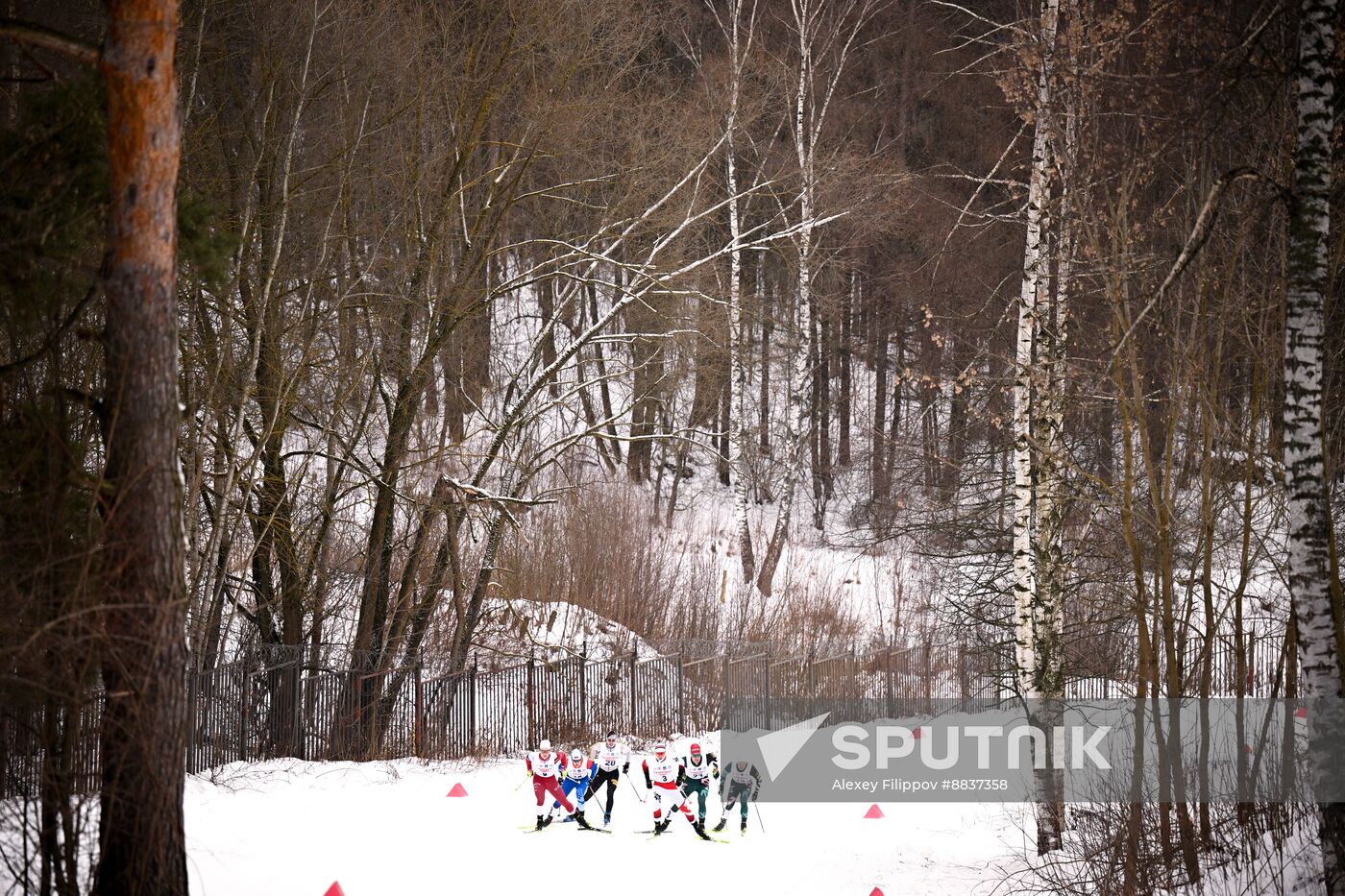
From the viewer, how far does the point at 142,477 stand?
5.93 meters

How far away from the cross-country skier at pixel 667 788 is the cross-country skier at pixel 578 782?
0.65m

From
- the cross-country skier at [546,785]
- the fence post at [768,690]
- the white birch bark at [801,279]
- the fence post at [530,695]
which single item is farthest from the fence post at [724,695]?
the cross-country skier at [546,785]

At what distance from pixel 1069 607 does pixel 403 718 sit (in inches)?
500

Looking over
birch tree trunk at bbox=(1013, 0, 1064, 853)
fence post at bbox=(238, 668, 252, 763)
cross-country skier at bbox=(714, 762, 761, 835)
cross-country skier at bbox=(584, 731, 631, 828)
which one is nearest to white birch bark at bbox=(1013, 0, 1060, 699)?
birch tree trunk at bbox=(1013, 0, 1064, 853)

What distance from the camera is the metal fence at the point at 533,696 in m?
A: 12.2

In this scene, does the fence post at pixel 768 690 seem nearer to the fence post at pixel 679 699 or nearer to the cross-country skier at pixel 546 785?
the fence post at pixel 679 699

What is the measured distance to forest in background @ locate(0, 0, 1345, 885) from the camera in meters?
7.36

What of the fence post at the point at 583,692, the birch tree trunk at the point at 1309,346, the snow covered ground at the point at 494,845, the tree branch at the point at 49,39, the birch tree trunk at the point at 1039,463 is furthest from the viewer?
the fence post at the point at 583,692

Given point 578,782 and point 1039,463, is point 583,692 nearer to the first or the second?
point 578,782

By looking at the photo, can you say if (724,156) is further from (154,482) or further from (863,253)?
(154,482)

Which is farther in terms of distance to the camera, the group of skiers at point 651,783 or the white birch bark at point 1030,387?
the white birch bark at point 1030,387

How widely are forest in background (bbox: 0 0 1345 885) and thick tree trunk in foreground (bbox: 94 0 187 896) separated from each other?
146 mm

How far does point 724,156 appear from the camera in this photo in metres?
23.2

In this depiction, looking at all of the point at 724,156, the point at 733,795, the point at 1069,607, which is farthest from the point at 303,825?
the point at 724,156
